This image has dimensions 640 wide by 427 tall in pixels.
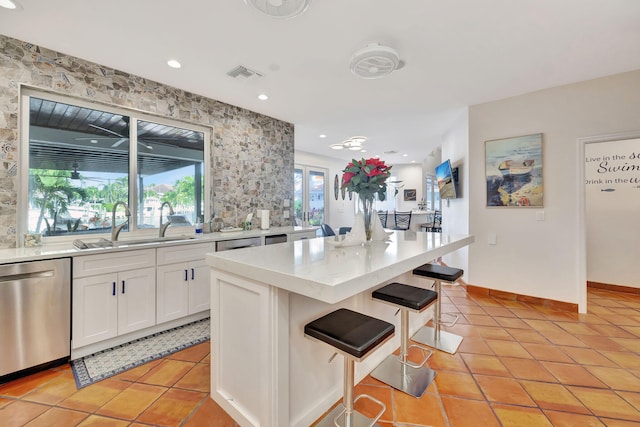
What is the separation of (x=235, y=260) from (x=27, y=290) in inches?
70.2

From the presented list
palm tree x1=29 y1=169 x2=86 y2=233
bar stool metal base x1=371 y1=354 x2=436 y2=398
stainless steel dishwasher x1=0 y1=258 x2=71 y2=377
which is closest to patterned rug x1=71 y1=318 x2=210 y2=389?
stainless steel dishwasher x1=0 y1=258 x2=71 y2=377

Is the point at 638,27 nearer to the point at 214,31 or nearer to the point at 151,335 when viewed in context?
the point at 214,31

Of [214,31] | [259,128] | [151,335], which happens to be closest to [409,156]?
[259,128]

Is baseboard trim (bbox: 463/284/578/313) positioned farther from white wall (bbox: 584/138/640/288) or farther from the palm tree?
the palm tree

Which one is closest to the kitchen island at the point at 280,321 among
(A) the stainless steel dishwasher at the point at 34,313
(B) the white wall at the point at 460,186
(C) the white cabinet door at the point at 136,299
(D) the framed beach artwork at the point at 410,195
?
(C) the white cabinet door at the point at 136,299

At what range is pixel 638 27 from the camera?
208cm

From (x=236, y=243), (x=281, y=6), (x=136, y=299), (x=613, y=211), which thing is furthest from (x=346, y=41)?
(x=613, y=211)

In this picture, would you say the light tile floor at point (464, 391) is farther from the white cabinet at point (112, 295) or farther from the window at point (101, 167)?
the window at point (101, 167)

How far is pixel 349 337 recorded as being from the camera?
3.96ft

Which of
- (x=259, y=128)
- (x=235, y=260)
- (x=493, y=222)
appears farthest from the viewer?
(x=259, y=128)

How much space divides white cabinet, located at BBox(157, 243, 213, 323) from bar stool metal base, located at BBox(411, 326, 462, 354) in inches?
88.5

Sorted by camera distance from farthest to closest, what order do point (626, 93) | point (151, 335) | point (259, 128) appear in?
point (259, 128) < point (626, 93) < point (151, 335)

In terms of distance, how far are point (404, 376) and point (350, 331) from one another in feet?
3.30

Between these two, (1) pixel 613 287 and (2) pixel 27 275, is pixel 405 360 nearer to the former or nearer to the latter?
(2) pixel 27 275
